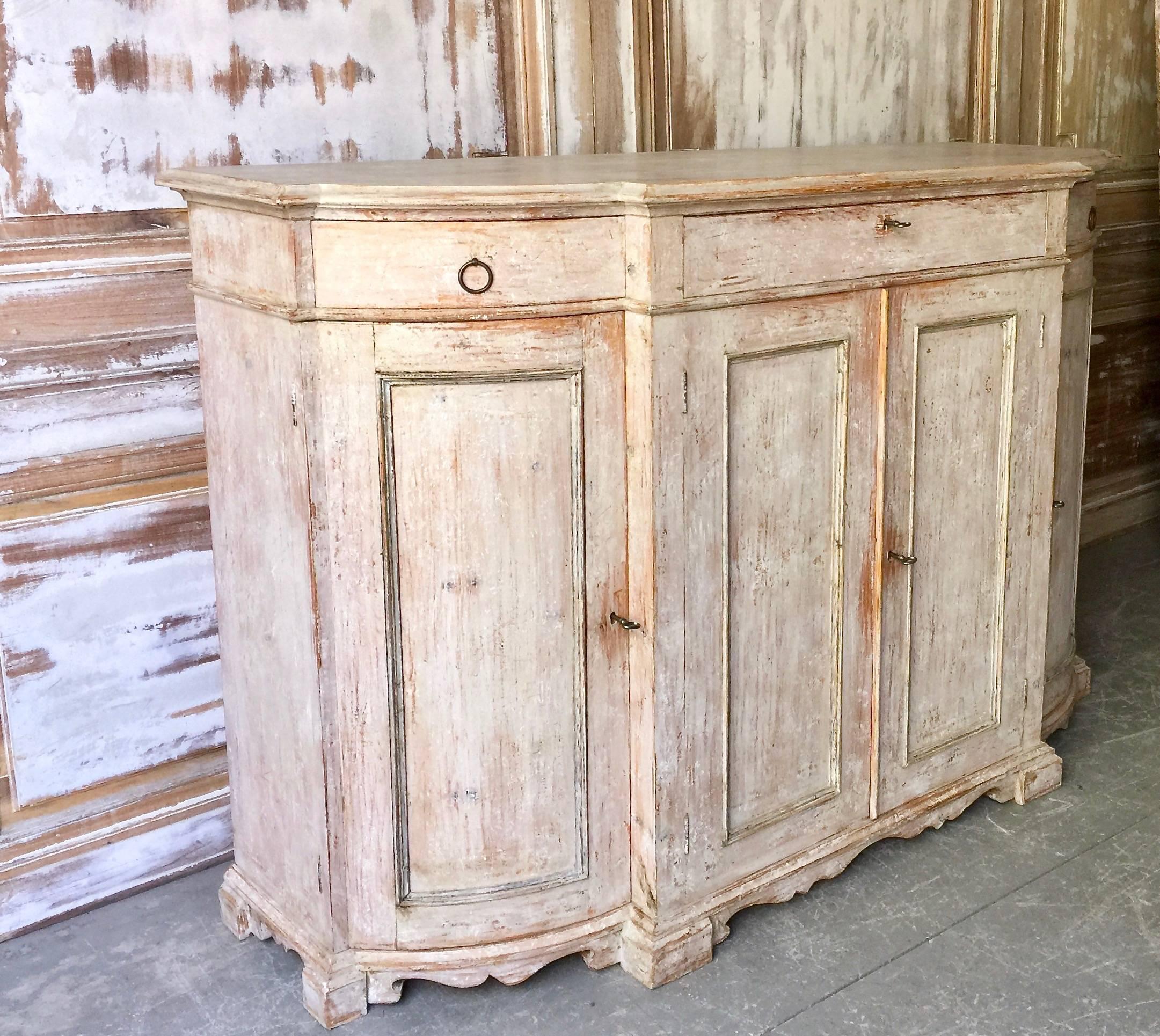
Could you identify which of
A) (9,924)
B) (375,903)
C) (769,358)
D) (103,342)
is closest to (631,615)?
(769,358)

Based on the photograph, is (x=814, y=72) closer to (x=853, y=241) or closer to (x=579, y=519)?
(x=853, y=241)

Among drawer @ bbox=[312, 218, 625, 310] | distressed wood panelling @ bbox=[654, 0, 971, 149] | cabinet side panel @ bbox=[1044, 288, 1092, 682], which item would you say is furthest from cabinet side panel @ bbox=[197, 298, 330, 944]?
cabinet side panel @ bbox=[1044, 288, 1092, 682]

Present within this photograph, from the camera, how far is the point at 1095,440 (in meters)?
4.33

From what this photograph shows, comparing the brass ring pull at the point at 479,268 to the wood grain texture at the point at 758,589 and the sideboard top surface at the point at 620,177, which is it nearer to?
the sideboard top surface at the point at 620,177

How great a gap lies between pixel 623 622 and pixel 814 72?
5.62 ft

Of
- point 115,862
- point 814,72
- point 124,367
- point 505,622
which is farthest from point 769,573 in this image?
point 814,72

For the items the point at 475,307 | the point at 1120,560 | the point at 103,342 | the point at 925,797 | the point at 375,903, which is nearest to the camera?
the point at 475,307

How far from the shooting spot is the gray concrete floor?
210 cm

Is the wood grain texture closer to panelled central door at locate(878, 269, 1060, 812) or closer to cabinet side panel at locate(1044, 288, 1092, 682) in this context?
panelled central door at locate(878, 269, 1060, 812)

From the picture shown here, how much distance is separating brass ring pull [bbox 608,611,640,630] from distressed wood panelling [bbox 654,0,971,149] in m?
1.30

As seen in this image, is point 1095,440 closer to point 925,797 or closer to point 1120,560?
point 1120,560

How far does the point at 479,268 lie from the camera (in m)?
1.87

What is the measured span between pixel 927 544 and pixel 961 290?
1.53 ft

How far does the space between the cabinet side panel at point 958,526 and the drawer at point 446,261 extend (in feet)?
2.44
